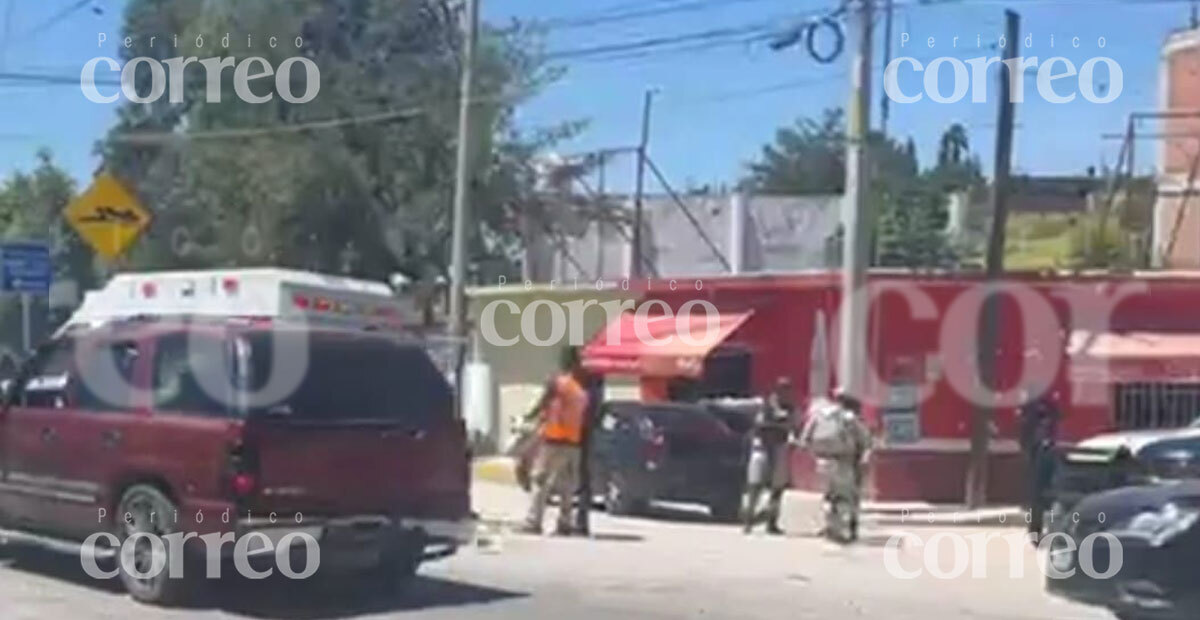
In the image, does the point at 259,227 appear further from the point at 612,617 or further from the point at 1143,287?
the point at 612,617

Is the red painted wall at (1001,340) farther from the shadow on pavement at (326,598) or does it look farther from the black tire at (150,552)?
the black tire at (150,552)

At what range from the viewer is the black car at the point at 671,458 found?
21.6m

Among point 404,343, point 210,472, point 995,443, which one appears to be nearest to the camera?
point 210,472

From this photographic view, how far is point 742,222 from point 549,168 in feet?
15.3

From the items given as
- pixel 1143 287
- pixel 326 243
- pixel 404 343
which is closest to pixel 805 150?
pixel 326 243

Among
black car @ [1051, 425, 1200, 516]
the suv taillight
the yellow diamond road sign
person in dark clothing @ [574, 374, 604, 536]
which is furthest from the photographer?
the yellow diamond road sign

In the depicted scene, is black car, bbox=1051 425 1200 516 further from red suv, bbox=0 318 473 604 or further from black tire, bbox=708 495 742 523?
red suv, bbox=0 318 473 604

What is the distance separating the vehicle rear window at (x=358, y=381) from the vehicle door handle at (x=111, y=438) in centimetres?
128

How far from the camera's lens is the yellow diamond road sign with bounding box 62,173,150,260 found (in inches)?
811

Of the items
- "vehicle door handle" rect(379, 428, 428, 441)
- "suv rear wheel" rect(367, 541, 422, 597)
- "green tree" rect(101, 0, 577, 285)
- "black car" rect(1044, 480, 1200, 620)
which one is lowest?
"suv rear wheel" rect(367, 541, 422, 597)

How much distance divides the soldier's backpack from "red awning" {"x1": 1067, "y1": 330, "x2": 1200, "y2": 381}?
702 centimetres

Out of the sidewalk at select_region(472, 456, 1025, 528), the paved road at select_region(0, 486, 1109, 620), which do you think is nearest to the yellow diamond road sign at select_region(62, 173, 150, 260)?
the sidewalk at select_region(472, 456, 1025, 528)

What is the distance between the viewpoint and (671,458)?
21750 mm

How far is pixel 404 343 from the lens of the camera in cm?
1308
